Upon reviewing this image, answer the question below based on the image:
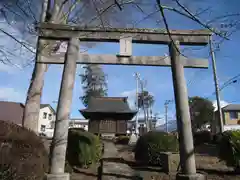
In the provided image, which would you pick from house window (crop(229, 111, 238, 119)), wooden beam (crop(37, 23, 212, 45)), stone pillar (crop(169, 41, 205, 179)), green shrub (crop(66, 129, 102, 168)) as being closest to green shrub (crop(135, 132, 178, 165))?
green shrub (crop(66, 129, 102, 168))

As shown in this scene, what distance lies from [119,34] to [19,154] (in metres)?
3.81

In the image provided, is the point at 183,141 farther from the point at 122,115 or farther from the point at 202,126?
the point at 202,126

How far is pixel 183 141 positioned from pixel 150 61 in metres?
2.21

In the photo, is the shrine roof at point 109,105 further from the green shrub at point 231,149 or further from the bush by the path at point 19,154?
the bush by the path at point 19,154

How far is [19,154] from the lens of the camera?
320cm

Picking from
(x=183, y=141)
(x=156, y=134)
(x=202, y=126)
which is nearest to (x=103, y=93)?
(x=202, y=126)

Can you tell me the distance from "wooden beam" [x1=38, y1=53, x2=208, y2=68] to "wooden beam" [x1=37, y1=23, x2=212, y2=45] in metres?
0.45

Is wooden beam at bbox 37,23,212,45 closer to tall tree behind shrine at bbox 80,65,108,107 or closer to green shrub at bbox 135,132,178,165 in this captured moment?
green shrub at bbox 135,132,178,165

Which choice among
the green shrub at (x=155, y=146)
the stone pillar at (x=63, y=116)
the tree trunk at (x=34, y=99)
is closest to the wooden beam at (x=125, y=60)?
the stone pillar at (x=63, y=116)

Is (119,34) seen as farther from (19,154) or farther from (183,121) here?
(19,154)

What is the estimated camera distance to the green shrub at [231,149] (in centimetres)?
674

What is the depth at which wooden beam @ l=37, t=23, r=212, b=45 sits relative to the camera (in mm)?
5574

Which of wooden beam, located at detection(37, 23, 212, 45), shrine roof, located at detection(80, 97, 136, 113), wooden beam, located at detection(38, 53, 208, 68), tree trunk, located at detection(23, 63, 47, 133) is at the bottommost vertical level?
tree trunk, located at detection(23, 63, 47, 133)

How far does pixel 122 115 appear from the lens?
78.8ft
